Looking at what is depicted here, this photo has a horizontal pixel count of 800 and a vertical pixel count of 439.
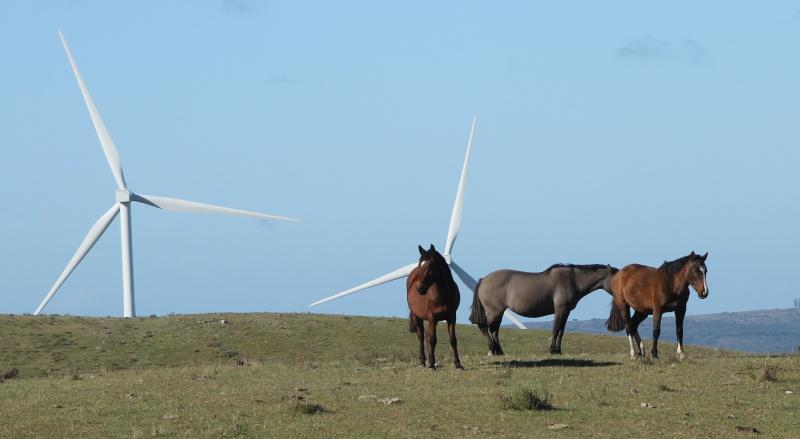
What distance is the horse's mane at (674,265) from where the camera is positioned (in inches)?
989

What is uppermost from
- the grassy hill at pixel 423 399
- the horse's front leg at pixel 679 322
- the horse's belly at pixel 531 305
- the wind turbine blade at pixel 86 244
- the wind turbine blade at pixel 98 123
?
the wind turbine blade at pixel 98 123

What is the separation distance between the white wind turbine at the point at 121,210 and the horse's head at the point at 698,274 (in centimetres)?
2869

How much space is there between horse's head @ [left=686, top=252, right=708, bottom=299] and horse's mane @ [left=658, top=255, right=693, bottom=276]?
28cm

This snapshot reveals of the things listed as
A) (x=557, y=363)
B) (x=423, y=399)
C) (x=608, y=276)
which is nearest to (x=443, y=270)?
(x=557, y=363)

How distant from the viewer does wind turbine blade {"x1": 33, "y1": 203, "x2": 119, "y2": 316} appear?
5294cm

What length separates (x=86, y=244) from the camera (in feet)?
174

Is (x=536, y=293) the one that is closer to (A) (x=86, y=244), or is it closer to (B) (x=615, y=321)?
(B) (x=615, y=321)

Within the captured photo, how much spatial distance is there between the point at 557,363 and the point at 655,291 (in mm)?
2707

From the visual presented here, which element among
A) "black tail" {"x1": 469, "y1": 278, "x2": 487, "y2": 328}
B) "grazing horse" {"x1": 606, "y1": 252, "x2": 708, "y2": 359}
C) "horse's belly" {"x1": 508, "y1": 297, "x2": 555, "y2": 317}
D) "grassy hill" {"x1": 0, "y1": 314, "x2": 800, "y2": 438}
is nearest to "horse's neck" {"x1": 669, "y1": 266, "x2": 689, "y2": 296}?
"grazing horse" {"x1": 606, "y1": 252, "x2": 708, "y2": 359}

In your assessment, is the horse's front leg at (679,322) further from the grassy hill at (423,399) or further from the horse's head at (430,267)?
the horse's head at (430,267)

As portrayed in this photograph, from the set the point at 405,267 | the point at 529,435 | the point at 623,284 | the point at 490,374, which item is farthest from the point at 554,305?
the point at 405,267

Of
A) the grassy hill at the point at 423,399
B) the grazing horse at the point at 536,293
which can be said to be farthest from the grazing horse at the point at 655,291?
the grazing horse at the point at 536,293

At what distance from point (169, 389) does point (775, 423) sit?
10.2 meters

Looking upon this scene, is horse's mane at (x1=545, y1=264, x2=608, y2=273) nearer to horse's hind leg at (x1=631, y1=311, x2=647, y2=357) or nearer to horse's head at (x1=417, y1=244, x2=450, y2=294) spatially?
horse's hind leg at (x1=631, y1=311, x2=647, y2=357)
